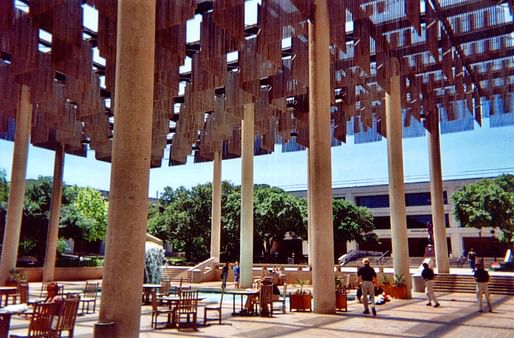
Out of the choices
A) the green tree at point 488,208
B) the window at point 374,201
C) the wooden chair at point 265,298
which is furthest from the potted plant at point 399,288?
the window at point 374,201

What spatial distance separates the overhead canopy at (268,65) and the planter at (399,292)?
25.5ft

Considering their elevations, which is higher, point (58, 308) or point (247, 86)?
point (247, 86)

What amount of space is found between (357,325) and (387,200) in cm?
4654

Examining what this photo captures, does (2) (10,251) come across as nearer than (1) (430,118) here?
Yes

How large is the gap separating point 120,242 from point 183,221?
112 feet

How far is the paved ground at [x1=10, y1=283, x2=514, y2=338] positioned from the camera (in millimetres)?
9359

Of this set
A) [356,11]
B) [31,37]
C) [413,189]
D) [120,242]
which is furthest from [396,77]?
[413,189]

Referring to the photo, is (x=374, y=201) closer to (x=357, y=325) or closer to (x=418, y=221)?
(x=418, y=221)

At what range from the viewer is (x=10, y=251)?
20.7 meters

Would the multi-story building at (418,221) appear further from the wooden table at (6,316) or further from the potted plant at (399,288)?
the wooden table at (6,316)

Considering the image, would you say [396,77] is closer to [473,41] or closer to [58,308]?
[473,41]

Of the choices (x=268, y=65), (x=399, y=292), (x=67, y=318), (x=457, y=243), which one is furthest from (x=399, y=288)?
(x=457, y=243)

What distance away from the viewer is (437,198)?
24.3 m

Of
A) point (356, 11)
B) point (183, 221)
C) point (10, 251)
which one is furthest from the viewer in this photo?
point (183, 221)
